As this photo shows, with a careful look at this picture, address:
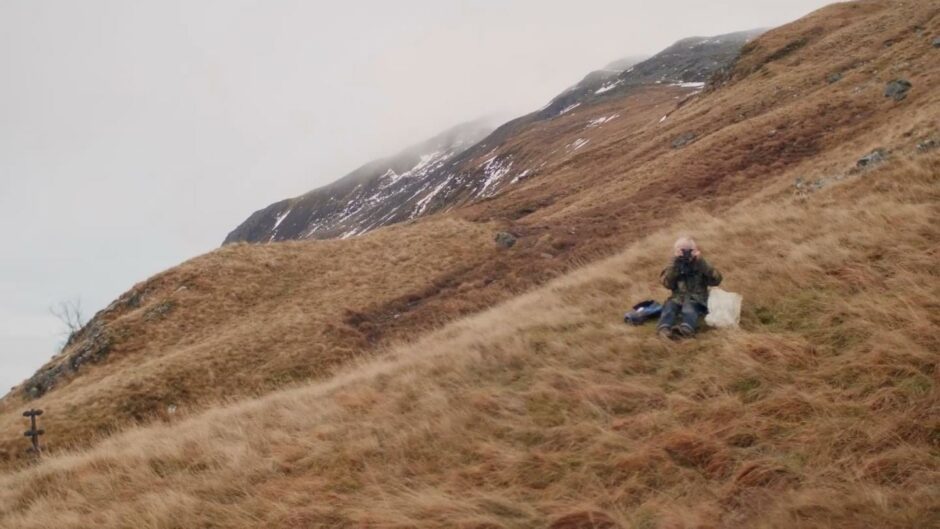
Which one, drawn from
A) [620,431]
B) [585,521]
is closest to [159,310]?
[620,431]

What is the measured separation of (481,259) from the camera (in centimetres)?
2648

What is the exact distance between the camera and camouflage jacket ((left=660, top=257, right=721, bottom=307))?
8312 mm

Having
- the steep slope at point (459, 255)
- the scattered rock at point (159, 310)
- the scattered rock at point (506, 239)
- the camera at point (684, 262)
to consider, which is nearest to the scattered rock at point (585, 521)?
the camera at point (684, 262)

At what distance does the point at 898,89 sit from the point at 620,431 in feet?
85.6

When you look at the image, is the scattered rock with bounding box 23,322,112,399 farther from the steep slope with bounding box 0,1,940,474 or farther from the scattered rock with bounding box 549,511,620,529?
the scattered rock with bounding box 549,511,620,529

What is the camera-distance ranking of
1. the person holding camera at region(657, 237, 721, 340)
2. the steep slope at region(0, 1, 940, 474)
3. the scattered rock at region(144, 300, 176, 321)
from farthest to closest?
the scattered rock at region(144, 300, 176, 321) < the steep slope at region(0, 1, 940, 474) < the person holding camera at region(657, 237, 721, 340)

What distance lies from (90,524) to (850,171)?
18182 millimetres

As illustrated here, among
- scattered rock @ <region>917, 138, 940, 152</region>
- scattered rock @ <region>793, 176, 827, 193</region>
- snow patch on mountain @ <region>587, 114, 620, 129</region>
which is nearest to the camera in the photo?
scattered rock @ <region>917, 138, 940, 152</region>

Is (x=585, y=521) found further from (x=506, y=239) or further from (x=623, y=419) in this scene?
(x=506, y=239)

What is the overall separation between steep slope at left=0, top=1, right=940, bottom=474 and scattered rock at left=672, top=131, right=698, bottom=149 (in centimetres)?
20

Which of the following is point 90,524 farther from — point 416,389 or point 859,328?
point 859,328

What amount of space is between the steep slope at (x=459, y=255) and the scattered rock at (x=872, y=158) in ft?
1.17

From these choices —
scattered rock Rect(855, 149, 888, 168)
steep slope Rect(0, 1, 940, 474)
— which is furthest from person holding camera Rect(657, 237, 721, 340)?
scattered rock Rect(855, 149, 888, 168)

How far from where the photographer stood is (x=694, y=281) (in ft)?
27.7
